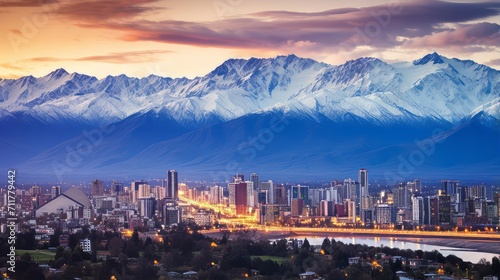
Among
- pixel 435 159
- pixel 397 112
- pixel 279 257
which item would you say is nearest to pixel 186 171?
pixel 435 159

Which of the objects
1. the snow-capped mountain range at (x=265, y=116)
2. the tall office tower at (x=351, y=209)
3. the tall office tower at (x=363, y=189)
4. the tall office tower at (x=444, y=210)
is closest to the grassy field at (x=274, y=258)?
the tall office tower at (x=444, y=210)

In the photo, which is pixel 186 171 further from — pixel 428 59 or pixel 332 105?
pixel 428 59

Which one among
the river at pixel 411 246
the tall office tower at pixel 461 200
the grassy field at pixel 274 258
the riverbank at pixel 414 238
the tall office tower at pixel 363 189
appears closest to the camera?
the grassy field at pixel 274 258

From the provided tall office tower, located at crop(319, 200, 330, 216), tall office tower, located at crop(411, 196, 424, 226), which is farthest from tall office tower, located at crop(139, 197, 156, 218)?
tall office tower, located at crop(411, 196, 424, 226)

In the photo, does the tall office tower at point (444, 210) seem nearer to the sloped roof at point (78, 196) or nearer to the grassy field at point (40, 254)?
the sloped roof at point (78, 196)

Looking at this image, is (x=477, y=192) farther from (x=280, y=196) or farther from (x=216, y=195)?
(x=216, y=195)

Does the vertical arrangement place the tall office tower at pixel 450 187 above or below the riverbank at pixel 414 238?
above
